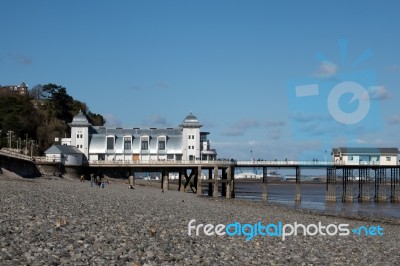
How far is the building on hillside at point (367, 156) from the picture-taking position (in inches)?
2801

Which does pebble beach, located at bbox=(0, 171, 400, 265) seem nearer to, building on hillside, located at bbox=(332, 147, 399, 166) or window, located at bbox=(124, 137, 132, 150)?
window, located at bbox=(124, 137, 132, 150)

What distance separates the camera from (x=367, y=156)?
7181 centimetres

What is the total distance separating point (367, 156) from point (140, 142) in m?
27.6

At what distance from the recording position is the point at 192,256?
1327 centimetres

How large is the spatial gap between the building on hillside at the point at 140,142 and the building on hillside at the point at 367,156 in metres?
15.8

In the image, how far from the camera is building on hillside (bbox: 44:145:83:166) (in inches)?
2544

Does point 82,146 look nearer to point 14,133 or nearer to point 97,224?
point 14,133

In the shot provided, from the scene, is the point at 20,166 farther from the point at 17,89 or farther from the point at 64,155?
the point at 17,89

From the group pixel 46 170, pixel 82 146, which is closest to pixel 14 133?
pixel 82 146

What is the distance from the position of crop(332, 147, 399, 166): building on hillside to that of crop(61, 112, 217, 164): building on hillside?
52.0ft

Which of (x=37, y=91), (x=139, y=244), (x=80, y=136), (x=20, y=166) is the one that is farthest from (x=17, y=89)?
(x=139, y=244)

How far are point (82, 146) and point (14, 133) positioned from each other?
14256mm

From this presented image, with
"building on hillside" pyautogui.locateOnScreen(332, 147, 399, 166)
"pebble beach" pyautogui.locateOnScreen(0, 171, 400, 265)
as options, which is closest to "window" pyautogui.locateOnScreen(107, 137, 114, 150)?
"building on hillside" pyautogui.locateOnScreen(332, 147, 399, 166)

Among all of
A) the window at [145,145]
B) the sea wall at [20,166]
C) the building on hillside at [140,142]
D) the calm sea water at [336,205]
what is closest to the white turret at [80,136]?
the building on hillside at [140,142]
